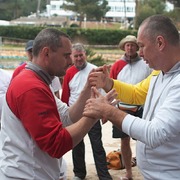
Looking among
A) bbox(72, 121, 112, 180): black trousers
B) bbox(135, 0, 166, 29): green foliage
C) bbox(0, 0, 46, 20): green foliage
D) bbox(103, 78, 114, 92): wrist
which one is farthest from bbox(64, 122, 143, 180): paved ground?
bbox(0, 0, 46, 20): green foliage

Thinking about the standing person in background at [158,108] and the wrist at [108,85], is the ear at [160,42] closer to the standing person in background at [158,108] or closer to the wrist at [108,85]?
the standing person in background at [158,108]

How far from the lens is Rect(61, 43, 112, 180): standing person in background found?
19.0 ft

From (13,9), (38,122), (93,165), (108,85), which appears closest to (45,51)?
(38,122)

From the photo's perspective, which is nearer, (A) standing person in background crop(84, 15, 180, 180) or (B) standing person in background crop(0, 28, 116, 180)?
(A) standing person in background crop(84, 15, 180, 180)

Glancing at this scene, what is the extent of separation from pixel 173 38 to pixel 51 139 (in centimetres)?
98

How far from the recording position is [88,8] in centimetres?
7062

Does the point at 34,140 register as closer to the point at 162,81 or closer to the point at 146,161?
the point at 146,161

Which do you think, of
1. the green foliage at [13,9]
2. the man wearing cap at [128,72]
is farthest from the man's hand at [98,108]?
the green foliage at [13,9]

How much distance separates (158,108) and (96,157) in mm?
3355

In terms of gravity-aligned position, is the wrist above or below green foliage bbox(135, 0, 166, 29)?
below

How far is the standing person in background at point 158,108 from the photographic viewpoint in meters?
2.40

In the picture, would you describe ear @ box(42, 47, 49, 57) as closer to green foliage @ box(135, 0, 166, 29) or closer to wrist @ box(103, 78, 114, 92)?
wrist @ box(103, 78, 114, 92)

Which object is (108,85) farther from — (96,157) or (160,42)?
(96,157)

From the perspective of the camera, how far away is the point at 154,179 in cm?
269
